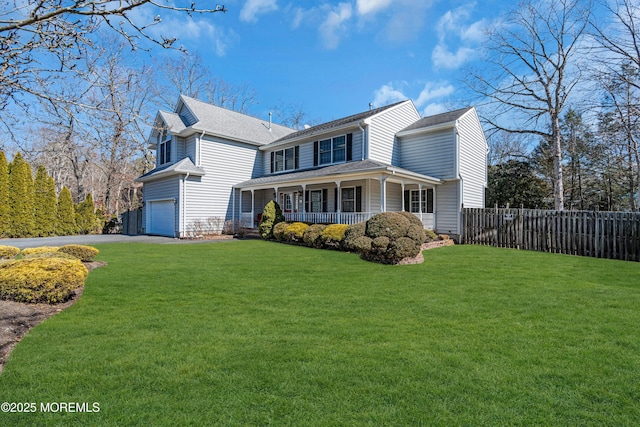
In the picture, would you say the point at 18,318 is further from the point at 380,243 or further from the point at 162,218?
the point at 162,218

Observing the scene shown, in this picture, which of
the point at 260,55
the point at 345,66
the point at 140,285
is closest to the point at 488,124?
the point at 345,66

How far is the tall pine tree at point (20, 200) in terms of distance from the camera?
1745cm

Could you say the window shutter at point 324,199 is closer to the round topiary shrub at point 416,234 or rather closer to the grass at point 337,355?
the round topiary shrub at point 416,234

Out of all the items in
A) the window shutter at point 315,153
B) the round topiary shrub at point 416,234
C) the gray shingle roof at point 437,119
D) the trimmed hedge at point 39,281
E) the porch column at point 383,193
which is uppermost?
the gray shingle roof at point 437,119

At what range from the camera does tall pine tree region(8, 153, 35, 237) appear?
17453mm

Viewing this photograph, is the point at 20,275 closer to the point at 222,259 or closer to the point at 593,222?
the point at 222,259

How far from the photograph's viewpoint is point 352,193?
16766 millimetres

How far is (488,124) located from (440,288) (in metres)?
17.7

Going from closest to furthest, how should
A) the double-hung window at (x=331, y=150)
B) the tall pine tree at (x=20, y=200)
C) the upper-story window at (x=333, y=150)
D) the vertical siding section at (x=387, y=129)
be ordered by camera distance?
1. the vertical siding section at (x=387, y=129)
2. the upper-story window at (x=333, y=150)
3. the double-hung window at (x=331, y=150)
4. the tall pine tree at (x=20, y=200)

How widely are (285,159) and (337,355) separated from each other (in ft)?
58.6

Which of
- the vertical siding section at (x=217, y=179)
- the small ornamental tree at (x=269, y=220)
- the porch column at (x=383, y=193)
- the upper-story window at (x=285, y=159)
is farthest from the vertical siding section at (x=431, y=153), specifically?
the vertical siding section at (x=217, y=179)

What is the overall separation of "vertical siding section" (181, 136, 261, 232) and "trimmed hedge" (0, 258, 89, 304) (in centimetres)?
1222

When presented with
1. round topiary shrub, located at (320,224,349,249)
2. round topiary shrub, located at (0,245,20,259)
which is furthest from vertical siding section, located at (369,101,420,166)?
round topiary shrub, located at (0,245,20,259)

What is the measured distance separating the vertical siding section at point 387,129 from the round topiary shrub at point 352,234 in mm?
6020
